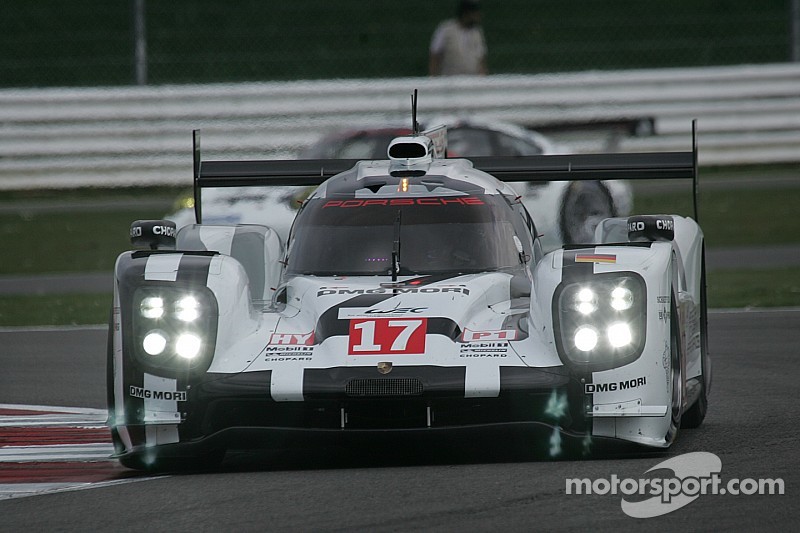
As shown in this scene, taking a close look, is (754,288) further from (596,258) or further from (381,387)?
(381,387)

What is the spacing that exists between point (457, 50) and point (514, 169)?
11.2m

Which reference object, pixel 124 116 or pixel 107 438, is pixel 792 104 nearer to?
pixel 124 116

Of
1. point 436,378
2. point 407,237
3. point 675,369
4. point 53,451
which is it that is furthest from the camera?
point 407,237

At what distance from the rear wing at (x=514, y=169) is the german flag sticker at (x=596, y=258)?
5.75 feet

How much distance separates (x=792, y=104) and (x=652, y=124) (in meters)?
1.84

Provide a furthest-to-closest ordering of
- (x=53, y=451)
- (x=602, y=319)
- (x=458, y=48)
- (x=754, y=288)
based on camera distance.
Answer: (x=458, y=48) → (x=754, y=288) → (x=53, y=451) → (x=602, y=319)

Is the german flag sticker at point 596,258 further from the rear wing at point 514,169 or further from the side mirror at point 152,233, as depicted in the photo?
the side mirror at point 152,233

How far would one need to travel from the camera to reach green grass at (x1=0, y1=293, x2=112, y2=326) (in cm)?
1273

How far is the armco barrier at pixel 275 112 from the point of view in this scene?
1955cm

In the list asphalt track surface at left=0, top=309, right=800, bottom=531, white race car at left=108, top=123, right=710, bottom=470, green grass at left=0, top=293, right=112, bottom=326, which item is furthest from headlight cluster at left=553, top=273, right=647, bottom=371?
green grass at left=0, top=293, right=112, bottom=326

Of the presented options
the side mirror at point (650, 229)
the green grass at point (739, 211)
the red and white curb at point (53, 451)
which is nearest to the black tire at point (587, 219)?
the side mirror at point (650, 229)

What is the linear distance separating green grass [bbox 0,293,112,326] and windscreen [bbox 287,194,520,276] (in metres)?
5.23

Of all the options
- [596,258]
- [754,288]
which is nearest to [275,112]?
[754,288]

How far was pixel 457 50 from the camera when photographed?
766 inches
